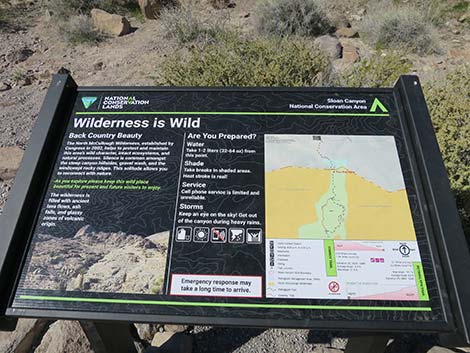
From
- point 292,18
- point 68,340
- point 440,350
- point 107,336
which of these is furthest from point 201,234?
point 292,18

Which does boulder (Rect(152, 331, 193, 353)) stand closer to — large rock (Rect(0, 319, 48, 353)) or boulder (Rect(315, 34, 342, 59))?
large rock (Rect(0, 319, 48, 353))

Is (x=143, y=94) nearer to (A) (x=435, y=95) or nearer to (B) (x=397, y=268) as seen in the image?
(B) (x=397, y=268)

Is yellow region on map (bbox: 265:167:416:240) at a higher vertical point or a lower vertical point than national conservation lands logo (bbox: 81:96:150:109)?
lower

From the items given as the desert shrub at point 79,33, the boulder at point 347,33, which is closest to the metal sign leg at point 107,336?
the boulder at point 347,33

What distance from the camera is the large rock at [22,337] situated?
2598 millimetres

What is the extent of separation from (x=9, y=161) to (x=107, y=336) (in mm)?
3015

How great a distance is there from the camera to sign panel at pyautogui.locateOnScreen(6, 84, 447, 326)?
1.59 m

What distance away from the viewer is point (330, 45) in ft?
19.5

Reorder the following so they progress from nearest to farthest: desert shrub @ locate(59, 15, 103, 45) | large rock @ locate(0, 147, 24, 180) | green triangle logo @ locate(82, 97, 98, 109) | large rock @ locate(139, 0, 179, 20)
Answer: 1. green triangle logo @ locate(82, 97, 98, 109)
2. large rock @ locate(0, 147, 24, 180)
3. desert shrub @ locate(59, 15, 103, 45)
4. large rock @ locate(139, 0, 179, 20)

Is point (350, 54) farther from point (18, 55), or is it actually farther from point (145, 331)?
point (18, 55)

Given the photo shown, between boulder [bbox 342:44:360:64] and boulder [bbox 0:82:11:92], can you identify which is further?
boulder [bbox 0:82:11:92]

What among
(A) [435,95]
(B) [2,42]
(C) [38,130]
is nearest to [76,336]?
(C) [38,130]

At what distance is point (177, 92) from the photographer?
2.18 metres

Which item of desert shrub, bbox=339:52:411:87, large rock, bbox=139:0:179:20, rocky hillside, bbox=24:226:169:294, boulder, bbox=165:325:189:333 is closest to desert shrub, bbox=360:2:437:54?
desert shrub, bbox=339:52:411:87
